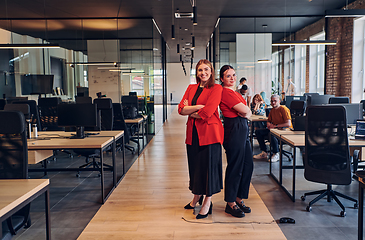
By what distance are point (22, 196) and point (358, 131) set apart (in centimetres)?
377

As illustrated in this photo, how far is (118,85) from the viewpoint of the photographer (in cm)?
852

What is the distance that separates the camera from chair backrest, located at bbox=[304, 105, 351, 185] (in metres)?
3.07

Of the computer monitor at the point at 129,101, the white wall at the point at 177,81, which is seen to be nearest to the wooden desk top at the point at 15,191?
the computer monitor at the point at 129,101

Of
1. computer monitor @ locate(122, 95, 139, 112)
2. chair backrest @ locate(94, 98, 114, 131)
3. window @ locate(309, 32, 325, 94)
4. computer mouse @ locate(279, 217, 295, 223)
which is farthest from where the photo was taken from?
window @ locate(309, 32, 325, 94)

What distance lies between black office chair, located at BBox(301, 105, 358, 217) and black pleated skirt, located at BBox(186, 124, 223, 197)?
104 cm

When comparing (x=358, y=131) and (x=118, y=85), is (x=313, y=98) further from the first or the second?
(x=118, y=85)

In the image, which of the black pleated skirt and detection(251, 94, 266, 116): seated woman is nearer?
the black pleated skirt

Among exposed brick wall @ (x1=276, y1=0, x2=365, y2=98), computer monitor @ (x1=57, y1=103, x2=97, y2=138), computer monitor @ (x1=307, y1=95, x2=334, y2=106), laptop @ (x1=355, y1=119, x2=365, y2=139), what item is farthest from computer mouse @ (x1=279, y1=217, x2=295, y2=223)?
exposed brick wall @ (x1=276, y1=0, x2=365, y2=98)

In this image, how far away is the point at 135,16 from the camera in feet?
29.3

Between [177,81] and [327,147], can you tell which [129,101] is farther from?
[177,81]

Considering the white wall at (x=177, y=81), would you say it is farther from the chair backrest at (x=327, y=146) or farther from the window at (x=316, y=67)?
the chair backrest at (x=327, y=146)

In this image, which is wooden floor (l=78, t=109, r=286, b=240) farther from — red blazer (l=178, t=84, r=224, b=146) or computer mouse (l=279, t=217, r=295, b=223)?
red blazer (l=178, t=84, r=224, b=146)

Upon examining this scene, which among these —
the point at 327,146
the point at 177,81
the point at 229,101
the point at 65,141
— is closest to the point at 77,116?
the point at 65,141

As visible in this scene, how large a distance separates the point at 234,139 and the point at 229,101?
391mm
